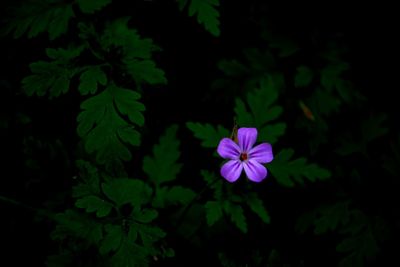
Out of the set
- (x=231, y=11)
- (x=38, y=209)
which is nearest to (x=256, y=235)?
(x=38, y=209)

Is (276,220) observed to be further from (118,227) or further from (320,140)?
(118,227)

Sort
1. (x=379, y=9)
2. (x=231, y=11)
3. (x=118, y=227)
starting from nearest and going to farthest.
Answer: (x=118, y=227)
(x=231, y=11)
(x=379, y=9)

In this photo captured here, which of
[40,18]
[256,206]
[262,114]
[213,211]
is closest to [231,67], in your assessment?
[262,114]

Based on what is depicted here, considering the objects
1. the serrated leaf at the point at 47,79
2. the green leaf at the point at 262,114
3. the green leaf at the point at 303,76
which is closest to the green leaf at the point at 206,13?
the green leaf at the point at 262,114

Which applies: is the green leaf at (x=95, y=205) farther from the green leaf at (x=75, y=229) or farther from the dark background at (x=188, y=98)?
the dark background at (x=188, y=98)

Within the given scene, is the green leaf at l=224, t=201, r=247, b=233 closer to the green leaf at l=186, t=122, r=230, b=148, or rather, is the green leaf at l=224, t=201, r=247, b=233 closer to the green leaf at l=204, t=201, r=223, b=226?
the green leaf at l=204, t=201, r=223, b=226
